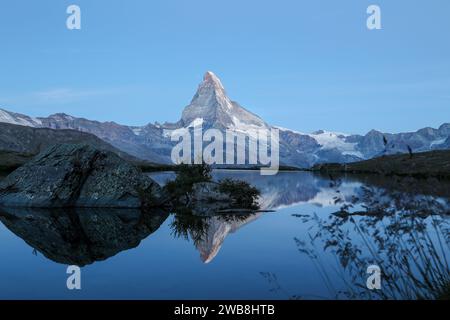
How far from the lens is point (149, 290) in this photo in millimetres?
13039

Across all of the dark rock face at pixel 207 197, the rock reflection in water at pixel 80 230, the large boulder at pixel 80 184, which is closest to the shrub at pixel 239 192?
the dark rock face at pixel 207 197

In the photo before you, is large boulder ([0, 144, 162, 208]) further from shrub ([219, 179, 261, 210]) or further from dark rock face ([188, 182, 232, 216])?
shrub ([219, 179, 261, 210])

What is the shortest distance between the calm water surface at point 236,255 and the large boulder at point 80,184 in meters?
6.12

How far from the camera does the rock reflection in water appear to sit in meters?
18.5

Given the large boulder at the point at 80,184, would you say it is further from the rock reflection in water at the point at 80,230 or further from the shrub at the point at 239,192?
the shrub at the point at 239,192

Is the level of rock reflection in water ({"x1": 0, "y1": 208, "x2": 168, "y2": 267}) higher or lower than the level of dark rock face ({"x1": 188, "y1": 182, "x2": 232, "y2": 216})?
lower

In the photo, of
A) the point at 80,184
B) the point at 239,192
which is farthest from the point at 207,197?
the point at 80,184

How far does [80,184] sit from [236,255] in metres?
21.1

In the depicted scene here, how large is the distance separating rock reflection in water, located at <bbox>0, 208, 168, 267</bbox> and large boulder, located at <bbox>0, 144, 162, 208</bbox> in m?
1.55

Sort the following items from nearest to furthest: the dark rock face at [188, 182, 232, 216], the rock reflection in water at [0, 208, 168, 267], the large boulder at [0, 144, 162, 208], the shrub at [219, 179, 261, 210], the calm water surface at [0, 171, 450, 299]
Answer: the calm water surface at [0, 171, 450, 299] < the rock reflection in water at [0, 208, 168, 267] < the large boulder at [0, 144, 162, 208] < the dark rock face at [188, 182, 232, 216] < the shrub at [219, 179, 261, 210]

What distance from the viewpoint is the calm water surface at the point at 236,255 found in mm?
11219

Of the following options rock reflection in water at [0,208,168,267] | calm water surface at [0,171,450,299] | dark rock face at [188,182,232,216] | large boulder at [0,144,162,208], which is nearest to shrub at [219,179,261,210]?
dark rock face at [188,182,232,216]
